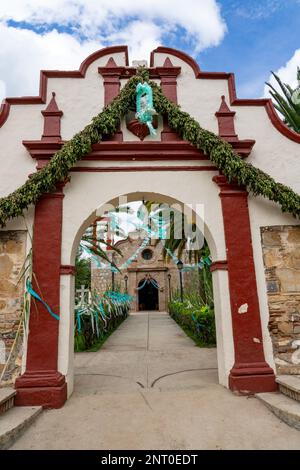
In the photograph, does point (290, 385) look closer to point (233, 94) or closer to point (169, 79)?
point (233, 94)

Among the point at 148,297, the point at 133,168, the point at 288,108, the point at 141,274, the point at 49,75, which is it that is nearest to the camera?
the point at 133,168

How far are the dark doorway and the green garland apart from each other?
2384 centimetres

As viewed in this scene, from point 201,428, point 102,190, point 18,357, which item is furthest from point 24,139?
point 201,428

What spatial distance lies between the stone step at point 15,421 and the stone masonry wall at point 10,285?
747 mm

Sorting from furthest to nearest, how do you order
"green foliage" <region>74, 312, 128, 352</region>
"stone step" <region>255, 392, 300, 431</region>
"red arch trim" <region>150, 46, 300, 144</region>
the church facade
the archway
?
1. the church facade
2. "green foliage" <region>74, 312, 128, 352</region>
3. "red arch trim" <region>150, 46, 300, 144</region>
4. the archway
5. "stone step" <region>255, 392, 300, 431</region>

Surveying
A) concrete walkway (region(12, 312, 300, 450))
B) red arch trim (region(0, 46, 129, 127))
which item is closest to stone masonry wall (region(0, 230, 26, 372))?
concrete walkway (region(12, 312, 300, 450))

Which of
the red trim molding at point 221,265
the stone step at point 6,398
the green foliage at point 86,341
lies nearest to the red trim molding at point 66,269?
the stone step at point 6,398

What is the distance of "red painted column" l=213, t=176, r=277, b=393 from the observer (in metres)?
4.31

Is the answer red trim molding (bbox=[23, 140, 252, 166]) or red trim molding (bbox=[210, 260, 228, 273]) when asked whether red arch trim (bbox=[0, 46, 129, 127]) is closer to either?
red trim molding (bbox=[23, 140, 252, 166])

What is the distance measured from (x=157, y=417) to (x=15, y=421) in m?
1.59

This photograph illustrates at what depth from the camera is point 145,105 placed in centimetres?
502

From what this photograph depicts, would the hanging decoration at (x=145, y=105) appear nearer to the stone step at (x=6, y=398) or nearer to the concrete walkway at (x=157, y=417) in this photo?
the concrete walkway at (x=157, y=417)

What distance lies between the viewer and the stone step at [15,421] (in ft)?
9.87

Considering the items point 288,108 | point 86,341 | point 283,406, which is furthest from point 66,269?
point 288,108
